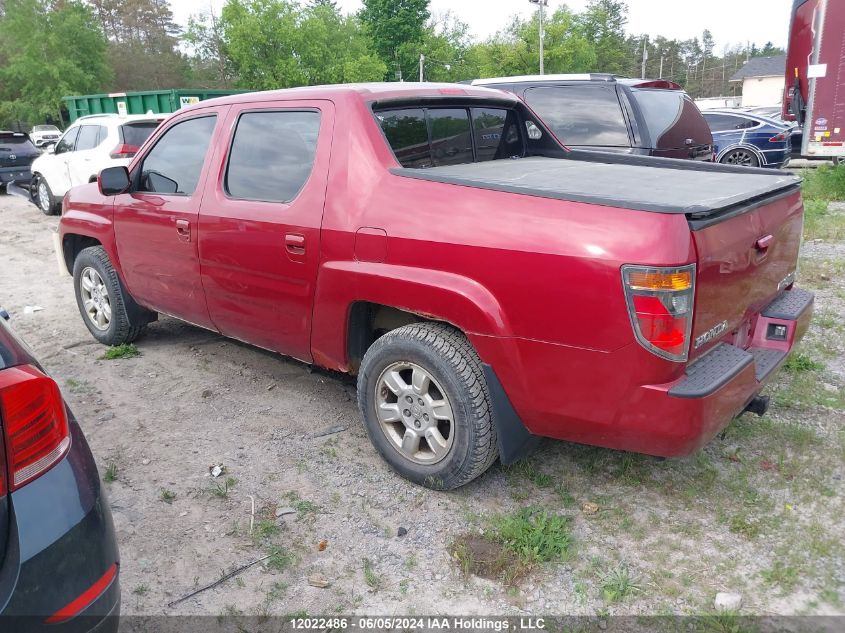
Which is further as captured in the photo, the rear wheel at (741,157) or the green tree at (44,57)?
the green tree at (44,57)

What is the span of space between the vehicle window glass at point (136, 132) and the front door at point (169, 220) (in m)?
7.12

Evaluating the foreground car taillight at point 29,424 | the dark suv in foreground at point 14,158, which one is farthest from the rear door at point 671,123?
the dark suv in foreground at point 14,158

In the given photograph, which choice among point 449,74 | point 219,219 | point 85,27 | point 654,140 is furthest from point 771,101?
point 219,219

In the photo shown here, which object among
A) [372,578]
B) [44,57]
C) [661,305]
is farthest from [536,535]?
[44,57]

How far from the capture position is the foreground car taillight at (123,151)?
11.0 meters

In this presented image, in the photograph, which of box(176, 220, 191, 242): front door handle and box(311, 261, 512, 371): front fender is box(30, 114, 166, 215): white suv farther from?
box(311, 261, 512, 371): front fender

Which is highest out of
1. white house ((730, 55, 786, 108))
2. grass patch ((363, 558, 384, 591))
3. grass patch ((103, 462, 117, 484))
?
white house ((730, 55, 786, 108))

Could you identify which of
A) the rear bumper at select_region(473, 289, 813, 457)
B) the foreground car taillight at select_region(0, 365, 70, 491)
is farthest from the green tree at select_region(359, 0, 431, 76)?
the foreground car taillight at select_region(0, 365, 70, 491)

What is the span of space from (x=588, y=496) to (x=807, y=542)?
36.8 inches

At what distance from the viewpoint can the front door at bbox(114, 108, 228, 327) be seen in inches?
168

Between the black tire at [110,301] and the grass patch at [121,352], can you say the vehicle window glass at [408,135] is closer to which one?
the black tire at [110,301]

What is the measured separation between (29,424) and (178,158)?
3.02 metres

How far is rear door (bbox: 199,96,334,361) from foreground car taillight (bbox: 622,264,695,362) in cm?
167

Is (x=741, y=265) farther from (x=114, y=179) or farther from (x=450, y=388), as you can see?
(x=114, y=179)
